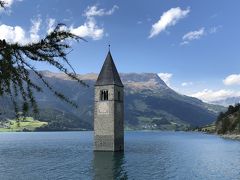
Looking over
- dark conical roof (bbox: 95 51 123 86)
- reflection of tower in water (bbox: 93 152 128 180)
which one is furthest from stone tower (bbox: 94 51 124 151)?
reflection of tower in water (bbox: 93 152 128 180)

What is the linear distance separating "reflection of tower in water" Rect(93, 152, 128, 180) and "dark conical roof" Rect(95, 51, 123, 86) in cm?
1682

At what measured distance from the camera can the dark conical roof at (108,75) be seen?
3340 inches

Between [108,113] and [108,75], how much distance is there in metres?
9.77

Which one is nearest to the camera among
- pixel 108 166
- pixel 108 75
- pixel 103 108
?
pixel 108 166

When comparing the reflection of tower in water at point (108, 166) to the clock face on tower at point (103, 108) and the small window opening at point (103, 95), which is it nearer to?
the clock face on tower at point (103, 108)

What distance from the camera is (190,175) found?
52625mm

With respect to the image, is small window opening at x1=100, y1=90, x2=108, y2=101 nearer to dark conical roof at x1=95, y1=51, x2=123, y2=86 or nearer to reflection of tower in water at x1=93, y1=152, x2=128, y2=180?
dark conical roof at x1=95, y1=51, x2=123, y2=86

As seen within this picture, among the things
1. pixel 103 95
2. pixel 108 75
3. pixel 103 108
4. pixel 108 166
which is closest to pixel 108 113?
pixel 103 108

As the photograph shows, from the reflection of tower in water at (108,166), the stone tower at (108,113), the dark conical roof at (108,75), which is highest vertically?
the dark conical roof at (108,75)

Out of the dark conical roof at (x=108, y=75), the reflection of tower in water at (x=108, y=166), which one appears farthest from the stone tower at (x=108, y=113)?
the reflection of tower in water at (x=108, y=166)

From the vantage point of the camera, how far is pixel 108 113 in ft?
270

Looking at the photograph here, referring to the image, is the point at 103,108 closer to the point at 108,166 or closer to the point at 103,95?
the point at 103,95

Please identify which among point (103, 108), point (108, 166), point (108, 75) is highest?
point (108, 75)

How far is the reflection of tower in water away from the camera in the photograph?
5212 centimetres
